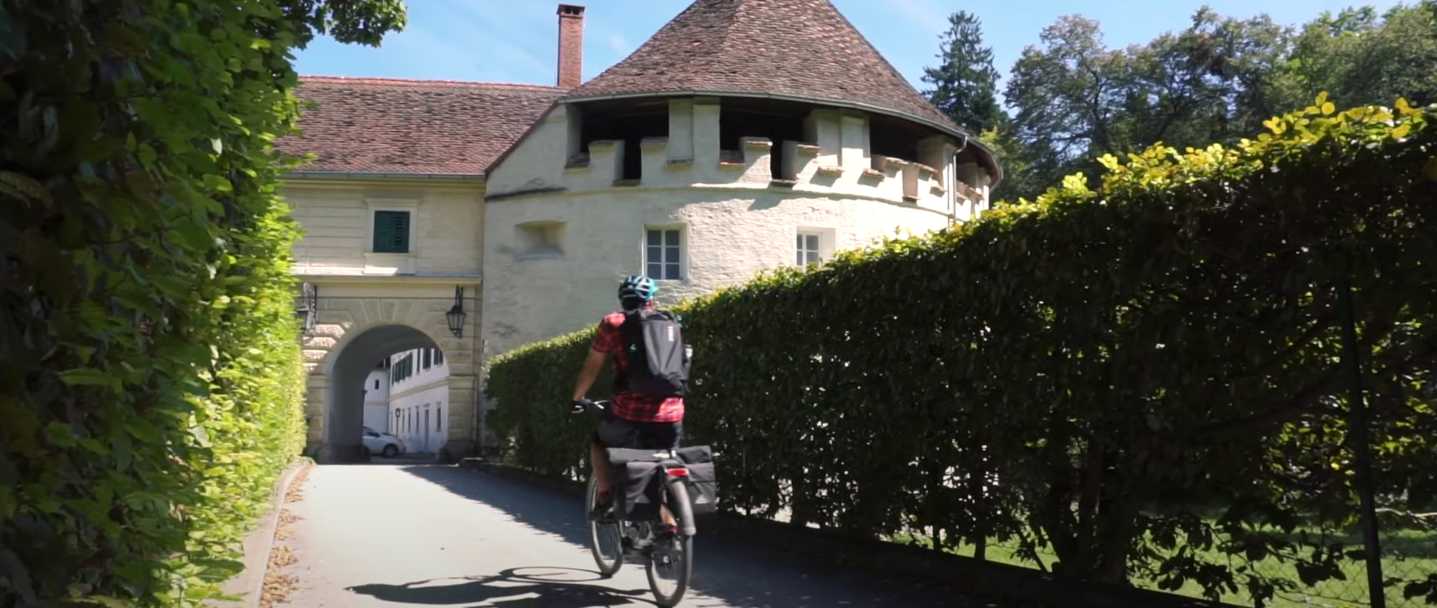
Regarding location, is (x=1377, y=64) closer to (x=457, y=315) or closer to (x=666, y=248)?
(x=666, y=248)

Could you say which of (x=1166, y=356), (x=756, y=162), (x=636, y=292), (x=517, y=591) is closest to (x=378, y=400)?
(x=756, y=162)

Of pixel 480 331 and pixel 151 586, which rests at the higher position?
pixel 480 331

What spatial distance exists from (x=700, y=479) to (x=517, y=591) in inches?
53.2

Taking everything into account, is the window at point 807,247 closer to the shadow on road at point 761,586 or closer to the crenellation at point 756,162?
the crenellation at point 756,162

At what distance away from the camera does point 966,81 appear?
66.5 m

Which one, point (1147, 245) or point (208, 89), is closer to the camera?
point (208, 89)

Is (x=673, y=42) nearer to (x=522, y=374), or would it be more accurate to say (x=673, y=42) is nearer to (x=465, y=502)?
(x=522, y=374)

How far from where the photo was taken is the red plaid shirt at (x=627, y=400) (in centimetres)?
702

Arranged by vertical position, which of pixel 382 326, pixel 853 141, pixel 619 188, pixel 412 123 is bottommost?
pixel 382 326

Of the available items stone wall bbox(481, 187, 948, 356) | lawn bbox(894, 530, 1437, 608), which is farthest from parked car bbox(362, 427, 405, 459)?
lawn bbox(894, 530, 1437, 608)

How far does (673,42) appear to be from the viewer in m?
28.1

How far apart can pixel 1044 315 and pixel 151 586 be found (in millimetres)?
4580

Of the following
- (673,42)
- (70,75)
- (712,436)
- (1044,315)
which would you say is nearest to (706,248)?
(673,42)

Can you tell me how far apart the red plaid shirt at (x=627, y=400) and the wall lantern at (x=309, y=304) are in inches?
946
